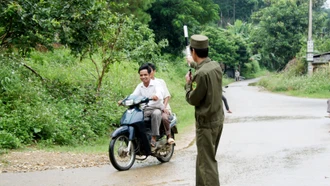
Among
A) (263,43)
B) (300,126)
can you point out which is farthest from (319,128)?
(263,43)

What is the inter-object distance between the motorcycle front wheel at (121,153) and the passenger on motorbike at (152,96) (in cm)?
50

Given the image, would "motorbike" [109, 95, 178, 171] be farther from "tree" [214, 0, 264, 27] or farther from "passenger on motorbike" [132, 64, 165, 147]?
"tree" [214, 0, 264, 27]

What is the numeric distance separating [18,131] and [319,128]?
314 inches

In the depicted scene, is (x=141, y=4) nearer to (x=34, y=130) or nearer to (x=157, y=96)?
(x=34, y=130)

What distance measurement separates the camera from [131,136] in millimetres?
8508

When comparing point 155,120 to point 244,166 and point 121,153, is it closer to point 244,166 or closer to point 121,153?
point 121,153

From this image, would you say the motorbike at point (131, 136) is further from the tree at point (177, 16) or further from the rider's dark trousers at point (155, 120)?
the tree at point (177, 16)

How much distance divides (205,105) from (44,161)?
4.25 metres

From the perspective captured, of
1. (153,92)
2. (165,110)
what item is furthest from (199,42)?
(165,110)

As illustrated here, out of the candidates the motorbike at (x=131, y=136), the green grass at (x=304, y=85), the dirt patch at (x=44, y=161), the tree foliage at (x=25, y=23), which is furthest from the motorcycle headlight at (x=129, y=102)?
the green grass at (x=304, y=85)

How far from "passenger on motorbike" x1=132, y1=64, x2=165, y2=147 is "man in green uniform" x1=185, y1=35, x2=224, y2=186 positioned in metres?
2.88

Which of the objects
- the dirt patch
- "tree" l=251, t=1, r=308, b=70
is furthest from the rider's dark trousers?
"tree" l=251, t=1, r=308, b=70

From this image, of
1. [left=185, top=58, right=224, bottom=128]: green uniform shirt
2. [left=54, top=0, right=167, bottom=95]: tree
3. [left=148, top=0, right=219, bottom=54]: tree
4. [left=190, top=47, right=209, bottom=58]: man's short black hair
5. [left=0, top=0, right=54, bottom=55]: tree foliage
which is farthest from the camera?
[left=148, top=0, right=219, bottom=54]: tree

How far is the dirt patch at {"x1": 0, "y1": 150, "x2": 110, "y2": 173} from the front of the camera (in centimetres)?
855
